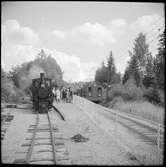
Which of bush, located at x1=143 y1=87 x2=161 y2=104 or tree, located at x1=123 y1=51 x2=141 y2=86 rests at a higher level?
tree, located at x1=123 y1=51 x2=141 y2=86

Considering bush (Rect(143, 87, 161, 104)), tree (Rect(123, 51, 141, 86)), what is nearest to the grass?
bush (Rect(143, 87, 161, 104))

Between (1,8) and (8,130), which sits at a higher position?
(1,8)

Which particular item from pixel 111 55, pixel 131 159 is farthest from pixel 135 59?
pixel 131 159

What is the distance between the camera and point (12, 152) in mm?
8500

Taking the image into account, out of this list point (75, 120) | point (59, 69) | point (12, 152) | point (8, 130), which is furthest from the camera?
point (59, 69)

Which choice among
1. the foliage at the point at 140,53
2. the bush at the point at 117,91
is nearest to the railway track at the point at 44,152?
the bush at the point at 117,91

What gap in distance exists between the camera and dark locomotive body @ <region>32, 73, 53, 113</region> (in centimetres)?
2042

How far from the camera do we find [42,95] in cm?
2067

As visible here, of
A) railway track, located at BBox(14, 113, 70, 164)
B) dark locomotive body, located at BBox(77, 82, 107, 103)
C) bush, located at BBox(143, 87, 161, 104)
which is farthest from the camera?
dark locomotive body, located at BBox(77, 82, 107, 103)

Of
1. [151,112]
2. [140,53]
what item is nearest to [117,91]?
[151,112]

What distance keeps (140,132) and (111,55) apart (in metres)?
51.2

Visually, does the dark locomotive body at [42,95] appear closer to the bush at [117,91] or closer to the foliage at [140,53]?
the bush at [117,91]

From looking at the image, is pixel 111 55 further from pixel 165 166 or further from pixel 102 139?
pixel 165 166

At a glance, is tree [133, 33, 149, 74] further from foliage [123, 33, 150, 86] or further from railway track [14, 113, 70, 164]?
railway track [14, 113, 70, 164]
